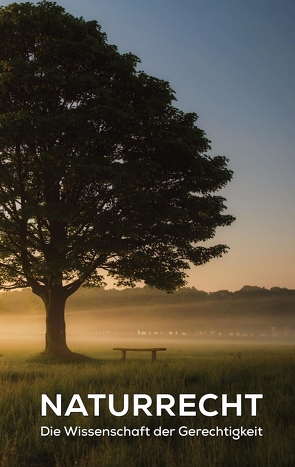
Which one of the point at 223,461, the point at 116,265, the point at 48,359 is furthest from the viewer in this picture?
the point at 116,265

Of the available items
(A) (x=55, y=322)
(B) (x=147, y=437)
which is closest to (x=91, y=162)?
(A) (x=55, y=322)

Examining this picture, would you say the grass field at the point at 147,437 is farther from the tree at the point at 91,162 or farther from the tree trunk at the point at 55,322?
the tree trunk at the point at 55,322

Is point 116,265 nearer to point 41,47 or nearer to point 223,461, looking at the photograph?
point 41,47

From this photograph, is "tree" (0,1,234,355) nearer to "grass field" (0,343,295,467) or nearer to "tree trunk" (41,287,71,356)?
"tree trunk" (41,287,71,356)

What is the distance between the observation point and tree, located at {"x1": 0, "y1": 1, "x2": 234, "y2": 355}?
24.9 metres

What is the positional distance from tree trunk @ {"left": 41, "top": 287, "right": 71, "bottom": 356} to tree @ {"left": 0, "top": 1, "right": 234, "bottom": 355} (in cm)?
6

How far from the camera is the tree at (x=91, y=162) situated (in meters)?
24.9

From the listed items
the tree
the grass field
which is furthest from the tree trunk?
the grass field

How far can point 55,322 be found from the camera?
30.1 meters

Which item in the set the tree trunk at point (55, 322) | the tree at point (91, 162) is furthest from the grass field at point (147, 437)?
the tree trunk at point (55, 322)

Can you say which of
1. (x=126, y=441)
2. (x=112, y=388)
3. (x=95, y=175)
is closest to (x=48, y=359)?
(x=95, y=175)

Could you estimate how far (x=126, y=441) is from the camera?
27.6 ft

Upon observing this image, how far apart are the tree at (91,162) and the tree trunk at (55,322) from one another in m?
0.06

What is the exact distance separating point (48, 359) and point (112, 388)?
16.2 meters
